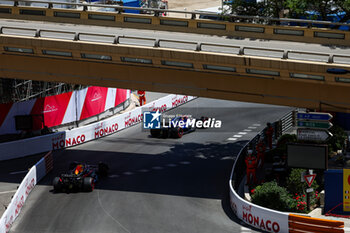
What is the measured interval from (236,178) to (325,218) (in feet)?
18.9

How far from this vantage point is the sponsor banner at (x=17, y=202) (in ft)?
88.6

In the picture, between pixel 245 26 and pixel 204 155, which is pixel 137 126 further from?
pixel 245 26

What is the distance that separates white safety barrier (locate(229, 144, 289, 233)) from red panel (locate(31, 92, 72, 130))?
64.2 ft

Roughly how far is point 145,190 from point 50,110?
15.3m

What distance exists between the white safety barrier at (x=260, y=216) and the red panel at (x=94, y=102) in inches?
859

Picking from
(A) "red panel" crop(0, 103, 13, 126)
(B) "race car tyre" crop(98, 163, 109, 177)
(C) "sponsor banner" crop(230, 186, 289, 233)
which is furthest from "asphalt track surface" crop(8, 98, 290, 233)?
(A) "red panel" crop(0, 103, 13, 126)

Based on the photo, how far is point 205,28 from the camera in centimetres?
3528

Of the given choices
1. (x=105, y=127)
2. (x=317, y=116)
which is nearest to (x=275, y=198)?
(x=317, y=116)

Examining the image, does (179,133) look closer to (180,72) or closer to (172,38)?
(172,38)

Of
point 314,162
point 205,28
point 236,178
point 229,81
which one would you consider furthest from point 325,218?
point 205,28

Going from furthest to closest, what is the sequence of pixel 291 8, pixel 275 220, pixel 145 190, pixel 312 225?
pixel 291 8 < pixel 145 190 < pixel 275 220 < pixel 312 225

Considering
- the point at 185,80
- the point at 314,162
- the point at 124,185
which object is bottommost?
the point at 124,185

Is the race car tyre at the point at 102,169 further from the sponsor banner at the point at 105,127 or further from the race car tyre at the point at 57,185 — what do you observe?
the sponsor banner at the point at 105,127

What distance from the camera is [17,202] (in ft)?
96.7
